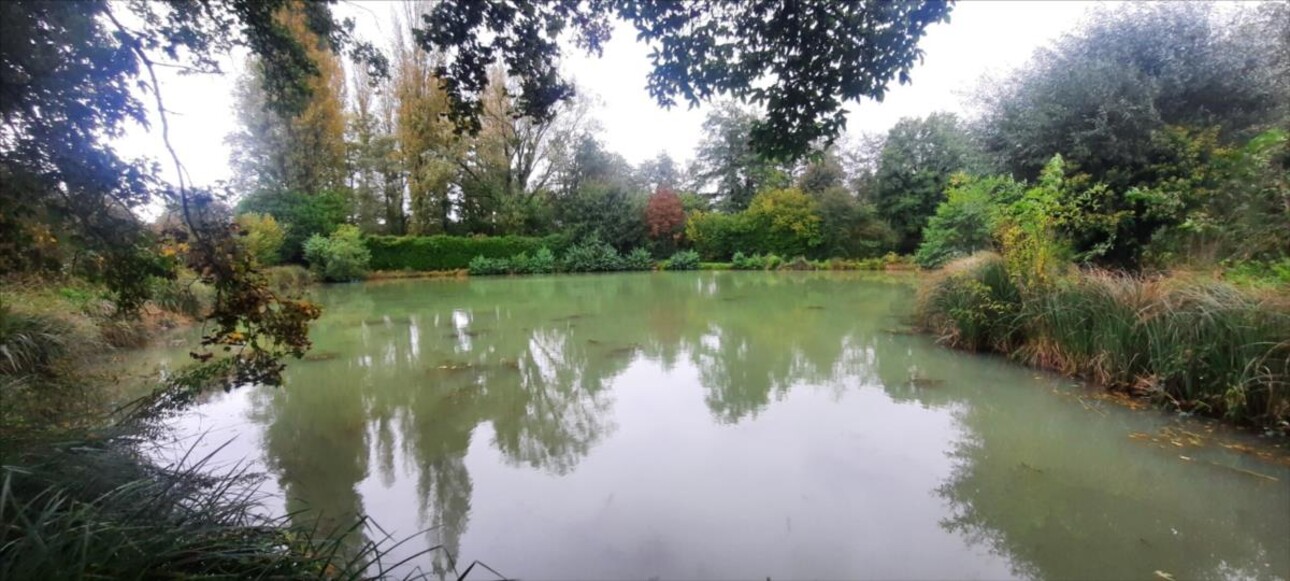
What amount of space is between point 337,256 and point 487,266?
16.6 feet

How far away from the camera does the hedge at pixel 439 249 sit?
20812 millimetres

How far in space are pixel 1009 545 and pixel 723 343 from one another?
16.6ft

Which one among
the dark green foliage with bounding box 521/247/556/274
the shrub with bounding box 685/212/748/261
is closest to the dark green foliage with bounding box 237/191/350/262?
the dark green foliage with bounding box 521/247/556/274

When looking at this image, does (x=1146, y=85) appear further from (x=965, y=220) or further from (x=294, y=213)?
(x=294, y=213)

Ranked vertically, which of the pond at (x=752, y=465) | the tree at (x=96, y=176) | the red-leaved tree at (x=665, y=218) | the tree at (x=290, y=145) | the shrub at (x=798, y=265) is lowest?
the pond at (x=752, y=465)

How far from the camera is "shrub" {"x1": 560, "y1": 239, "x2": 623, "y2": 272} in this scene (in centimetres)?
2264

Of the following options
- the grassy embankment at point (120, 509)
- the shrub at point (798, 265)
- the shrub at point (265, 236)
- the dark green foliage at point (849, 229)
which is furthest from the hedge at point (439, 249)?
the grassy embankment at point (120, 509)

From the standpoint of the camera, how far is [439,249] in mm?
21625

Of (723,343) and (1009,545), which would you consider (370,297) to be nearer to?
(723,343)

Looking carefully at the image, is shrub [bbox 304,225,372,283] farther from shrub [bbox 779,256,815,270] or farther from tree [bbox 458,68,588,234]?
shrub [bbox 779,256,815,270]

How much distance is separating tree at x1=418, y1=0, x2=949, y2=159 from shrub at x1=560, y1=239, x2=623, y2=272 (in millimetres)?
19217

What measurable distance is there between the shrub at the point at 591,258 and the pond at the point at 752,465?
15.4 m

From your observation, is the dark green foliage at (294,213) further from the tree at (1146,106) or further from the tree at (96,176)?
the tree at (1146,106)

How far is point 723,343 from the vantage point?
303 inches
